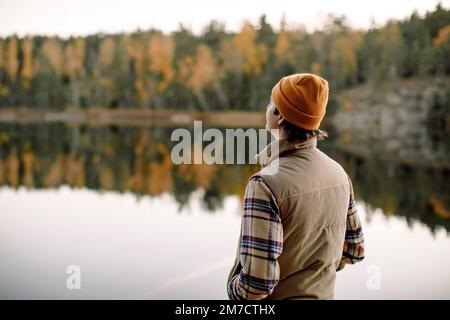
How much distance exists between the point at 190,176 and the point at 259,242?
41.8 ft

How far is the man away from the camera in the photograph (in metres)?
1.46

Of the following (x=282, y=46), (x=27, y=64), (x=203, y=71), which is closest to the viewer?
(x=282, y=46)

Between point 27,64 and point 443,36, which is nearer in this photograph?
point 443,36

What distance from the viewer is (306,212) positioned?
150cm

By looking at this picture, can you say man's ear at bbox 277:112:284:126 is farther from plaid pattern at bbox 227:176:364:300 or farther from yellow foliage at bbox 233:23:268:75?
yellow foliage at bbox 233:23:268:75

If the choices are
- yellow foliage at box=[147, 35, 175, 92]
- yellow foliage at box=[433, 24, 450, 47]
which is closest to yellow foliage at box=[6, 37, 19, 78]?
yellow foliage at box=[147, 35, 175, 92]

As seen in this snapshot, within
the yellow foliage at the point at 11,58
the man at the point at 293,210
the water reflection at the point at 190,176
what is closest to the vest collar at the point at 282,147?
the man at the point at 293,210

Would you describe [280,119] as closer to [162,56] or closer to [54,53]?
[162,56]

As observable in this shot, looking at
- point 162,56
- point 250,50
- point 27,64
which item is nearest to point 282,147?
point 250,50

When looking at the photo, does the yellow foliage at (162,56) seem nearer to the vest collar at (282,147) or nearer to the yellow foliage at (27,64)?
the yellow foliage at (27,64)

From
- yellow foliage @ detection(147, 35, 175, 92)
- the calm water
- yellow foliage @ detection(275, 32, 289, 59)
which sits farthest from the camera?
yellow foliage @ detection(147, 35, 175, 92)

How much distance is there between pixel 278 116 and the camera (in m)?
1.59

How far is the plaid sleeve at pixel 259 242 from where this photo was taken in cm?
145

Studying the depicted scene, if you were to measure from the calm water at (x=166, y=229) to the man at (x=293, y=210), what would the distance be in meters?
3.95
